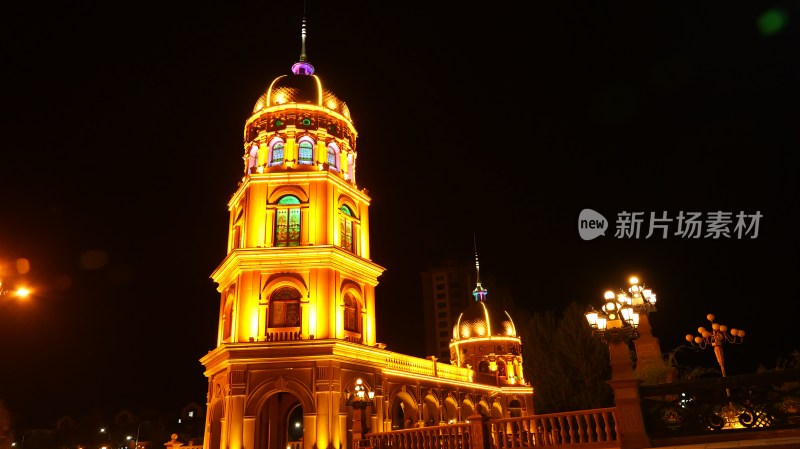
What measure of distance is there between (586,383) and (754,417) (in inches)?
1136

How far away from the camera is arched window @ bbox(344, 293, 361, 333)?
23.0 m

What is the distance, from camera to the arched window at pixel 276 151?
24984 mm

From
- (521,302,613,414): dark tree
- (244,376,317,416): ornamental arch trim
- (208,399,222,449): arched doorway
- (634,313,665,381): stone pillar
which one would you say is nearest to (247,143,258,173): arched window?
(244,376,317,416): ornamental arch trim

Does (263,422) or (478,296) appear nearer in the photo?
(263,422)

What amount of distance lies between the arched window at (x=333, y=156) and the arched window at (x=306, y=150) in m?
0.87

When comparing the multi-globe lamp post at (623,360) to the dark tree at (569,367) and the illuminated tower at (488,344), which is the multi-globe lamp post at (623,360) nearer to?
the dark tree at (569,367)

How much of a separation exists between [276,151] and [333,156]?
8.18ft

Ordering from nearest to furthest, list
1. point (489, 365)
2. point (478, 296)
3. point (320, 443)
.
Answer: point (320, 443), point (489, 365), point (478, 296)

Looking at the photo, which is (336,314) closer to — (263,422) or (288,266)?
(288,266)

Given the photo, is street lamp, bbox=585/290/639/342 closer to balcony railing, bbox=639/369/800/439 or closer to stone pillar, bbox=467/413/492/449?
balcony railing, bbox=639/369/800/439

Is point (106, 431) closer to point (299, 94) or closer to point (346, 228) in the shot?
point (346, 228)

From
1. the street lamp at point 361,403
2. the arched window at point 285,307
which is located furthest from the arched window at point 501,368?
the arched window at point 285,307

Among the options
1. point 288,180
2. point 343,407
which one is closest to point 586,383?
point 343,407

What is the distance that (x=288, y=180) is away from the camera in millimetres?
23906
